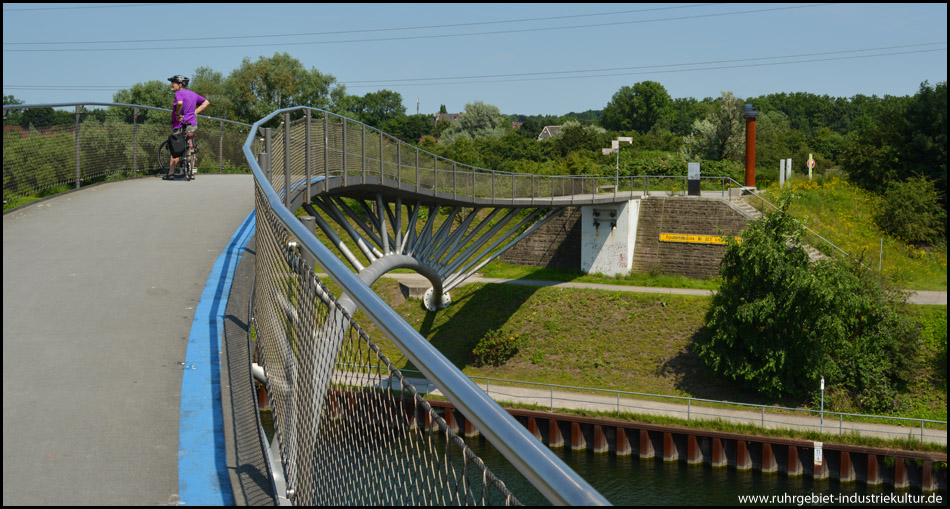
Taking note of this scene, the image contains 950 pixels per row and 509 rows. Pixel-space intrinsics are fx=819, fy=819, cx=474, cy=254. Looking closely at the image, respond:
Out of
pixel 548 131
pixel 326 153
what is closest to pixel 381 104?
pixel 548 131

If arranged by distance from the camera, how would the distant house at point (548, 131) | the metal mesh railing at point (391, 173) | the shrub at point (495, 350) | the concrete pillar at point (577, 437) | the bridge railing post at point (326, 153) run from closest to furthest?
the metal mesh railing at point (391, 173) → the bridge railing post at point (326, 153) → the concrete pillar at point (577, 437) → the shrub at point (495, 350) → the distant house at point (548, 131)

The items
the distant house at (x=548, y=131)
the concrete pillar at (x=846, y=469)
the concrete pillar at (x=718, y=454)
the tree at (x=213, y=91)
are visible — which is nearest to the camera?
the concrete pillar at (x=846, y=469)

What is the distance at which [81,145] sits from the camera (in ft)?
34.6

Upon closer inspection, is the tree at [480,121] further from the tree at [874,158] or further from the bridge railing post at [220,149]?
the bridge railing post at [220,149]

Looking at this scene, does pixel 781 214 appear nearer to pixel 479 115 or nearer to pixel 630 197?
pixel 630 197

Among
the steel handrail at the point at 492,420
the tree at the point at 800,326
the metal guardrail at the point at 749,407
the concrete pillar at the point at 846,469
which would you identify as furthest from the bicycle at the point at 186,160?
the concrete pillar at the point at 846,469

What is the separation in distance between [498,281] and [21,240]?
2377 centimetres

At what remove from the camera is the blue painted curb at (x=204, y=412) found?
320cm

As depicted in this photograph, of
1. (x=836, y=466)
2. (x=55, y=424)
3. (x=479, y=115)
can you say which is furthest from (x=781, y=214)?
(x=479, y=115)

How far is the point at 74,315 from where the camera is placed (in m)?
5.02

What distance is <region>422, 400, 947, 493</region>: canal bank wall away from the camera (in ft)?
58.5

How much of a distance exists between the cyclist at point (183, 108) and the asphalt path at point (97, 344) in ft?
9.91

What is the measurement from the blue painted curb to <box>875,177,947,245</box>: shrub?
27.6 metres

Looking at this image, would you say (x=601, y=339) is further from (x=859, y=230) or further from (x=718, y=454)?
(x=859, y=230)
